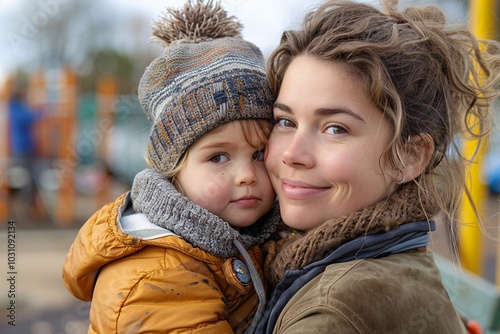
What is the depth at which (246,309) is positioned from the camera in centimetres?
164

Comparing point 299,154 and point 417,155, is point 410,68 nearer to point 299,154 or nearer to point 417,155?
point 417,155

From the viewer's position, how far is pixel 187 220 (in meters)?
1.60

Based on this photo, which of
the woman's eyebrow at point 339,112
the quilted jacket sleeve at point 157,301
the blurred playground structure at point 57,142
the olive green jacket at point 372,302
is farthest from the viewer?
the blurred playground structure at point 57,142

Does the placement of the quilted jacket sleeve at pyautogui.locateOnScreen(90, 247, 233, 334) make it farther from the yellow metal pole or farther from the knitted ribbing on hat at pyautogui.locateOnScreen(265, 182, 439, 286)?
the yellow metal pole

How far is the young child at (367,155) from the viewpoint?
1.43 metres

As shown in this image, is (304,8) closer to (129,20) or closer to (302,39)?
(302,39)

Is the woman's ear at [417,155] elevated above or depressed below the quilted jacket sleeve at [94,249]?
above

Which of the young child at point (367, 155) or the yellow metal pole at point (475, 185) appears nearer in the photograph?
the young child at point (367, 155)

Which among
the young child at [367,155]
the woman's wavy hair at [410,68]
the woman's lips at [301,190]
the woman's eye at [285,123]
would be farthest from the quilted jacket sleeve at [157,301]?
the woman's wavy hair at [410,68]

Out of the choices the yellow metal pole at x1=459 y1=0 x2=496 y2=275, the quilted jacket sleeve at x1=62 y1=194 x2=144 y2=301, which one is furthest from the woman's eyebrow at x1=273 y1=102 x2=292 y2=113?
the yellow metal pole at x1=459 y1=0 x2=496 y2=275

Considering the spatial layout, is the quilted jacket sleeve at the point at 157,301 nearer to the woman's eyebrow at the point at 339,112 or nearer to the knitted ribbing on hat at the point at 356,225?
the knitted ribbing on hat at the point at 356,225

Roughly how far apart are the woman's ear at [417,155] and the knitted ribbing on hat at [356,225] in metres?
0.03

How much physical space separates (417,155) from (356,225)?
12.0 inches


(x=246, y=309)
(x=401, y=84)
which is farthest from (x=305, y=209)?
(x=401, y=84)
